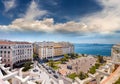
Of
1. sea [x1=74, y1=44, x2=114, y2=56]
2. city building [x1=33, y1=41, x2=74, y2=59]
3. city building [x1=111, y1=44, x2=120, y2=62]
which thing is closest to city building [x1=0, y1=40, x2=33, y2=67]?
city building [x1=33, y1=41, x2=74, y2=59]

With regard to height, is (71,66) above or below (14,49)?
below

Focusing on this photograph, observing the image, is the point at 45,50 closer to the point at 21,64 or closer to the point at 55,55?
the point at 55,55

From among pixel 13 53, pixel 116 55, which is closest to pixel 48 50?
pixel 13 53

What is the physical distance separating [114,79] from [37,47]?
3000 centimetres

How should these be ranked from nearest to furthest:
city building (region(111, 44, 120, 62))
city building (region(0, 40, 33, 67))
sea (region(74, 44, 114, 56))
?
city building (region(111, 44, 120, 62))
city building (region(0, 40, 33, 67))
sea (region(74, 44, 114, 56))

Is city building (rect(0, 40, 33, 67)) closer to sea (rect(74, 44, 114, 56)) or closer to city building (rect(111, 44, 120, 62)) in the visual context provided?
city building (rect(111, 44, 120, 62))

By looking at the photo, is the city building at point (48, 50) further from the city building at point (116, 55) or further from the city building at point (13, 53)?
the city building at point (116, 55)

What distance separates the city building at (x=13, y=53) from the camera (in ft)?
74.5

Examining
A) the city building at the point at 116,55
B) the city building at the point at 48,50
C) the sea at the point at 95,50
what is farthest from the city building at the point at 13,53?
the sea at the point at 95,50

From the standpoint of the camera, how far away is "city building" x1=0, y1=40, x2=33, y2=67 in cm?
2272

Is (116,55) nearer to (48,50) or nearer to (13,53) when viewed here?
(13,53)

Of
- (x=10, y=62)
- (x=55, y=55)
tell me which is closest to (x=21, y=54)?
(x=10, y=62)

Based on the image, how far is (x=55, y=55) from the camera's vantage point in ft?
119

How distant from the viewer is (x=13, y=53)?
23.2 m
